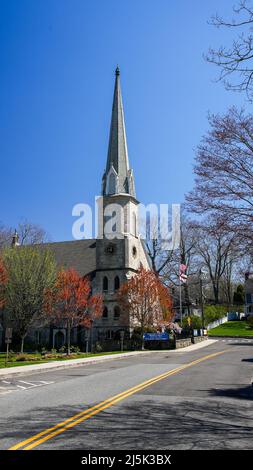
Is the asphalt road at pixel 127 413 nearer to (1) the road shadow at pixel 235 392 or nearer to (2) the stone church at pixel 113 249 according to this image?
(1) the road shadow at pixel 235 392

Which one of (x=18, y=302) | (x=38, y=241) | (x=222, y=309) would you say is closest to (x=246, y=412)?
(x=18, y=302)

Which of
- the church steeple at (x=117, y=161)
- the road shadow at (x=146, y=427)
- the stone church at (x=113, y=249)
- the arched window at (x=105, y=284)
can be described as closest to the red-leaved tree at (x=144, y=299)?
the stone church at (x=113, y=249)

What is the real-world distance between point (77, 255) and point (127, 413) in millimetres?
47517

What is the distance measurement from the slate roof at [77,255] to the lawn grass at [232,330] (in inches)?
762

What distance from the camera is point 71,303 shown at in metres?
41.5

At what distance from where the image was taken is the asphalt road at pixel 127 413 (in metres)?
7.33

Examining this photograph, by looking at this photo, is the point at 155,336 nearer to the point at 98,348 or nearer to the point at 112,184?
the point at 98,348

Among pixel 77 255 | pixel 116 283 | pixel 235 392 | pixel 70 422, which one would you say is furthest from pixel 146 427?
pixel 77 255

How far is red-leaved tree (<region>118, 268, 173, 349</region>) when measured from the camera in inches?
1751

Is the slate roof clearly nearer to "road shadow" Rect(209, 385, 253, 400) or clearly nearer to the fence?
the fence

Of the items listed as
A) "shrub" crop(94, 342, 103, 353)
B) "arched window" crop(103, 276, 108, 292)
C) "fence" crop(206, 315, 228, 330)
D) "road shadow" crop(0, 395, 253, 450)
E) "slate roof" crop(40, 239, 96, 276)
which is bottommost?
"shrub" crop(94, 342, 103, 353)

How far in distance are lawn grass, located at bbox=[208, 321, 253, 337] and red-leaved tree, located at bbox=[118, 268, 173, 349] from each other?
16.4 metres

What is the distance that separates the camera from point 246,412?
35.0ft

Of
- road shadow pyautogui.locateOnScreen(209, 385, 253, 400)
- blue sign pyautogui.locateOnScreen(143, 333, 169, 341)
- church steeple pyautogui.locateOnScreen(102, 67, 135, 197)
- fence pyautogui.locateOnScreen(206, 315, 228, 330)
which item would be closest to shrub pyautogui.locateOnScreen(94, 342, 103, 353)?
blue sign pyautogui.locateOnScreen(143, 333, 169, 341)
